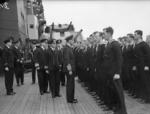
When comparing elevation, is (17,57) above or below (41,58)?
below

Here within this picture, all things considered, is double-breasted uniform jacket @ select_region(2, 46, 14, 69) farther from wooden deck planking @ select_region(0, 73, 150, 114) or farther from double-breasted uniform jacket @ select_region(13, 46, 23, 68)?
double-breasted uniform jacket @ select_region(13, 46, 23, 68)

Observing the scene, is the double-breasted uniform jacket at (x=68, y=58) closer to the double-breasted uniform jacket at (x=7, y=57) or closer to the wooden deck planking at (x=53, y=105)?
the wooden deck planking at (x=53, y=105)

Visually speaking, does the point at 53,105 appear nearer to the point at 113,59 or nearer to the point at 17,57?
the point at 113,59

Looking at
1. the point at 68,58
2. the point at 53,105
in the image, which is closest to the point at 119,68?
the point at 68,58

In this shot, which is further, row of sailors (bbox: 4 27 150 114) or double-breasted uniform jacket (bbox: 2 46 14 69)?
double-breasted uniform jacket (bbox: 2 46 14 69)

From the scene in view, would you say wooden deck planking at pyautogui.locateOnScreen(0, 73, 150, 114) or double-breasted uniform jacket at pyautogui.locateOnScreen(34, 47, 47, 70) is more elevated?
double-breasted uniform jacket at pyautogui.locateOnScreen(34, 47, 47, 70)

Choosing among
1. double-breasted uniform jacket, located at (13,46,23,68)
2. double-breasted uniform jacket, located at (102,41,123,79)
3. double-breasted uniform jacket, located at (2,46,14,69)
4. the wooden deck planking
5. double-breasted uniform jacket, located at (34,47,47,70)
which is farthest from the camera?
double-breasted uniform jacket, located at (13,46,23,68)

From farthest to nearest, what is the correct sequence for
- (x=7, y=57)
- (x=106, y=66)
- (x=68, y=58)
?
Answer: 1. (x=7, y=57)
2. (x=68, y=58)
3. (x=106, y=66)

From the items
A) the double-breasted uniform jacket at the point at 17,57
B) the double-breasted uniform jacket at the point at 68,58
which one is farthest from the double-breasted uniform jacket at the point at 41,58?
the double-breasted uniform jacket at the point at 17,57

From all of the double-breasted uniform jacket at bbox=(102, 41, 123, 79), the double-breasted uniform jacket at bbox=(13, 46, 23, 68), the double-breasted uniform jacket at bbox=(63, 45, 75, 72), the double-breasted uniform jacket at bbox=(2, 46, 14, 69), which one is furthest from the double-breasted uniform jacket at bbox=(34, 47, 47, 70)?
the double-breasted uniform jacket at bbox=(102, 41, 123, 79)

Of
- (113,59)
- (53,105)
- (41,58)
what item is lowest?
(53,105)

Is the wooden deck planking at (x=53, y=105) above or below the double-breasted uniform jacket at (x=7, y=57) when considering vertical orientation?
below

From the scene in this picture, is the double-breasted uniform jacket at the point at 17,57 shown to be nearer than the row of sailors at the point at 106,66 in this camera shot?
No

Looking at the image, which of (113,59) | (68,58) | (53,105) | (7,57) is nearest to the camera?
(113,59)
